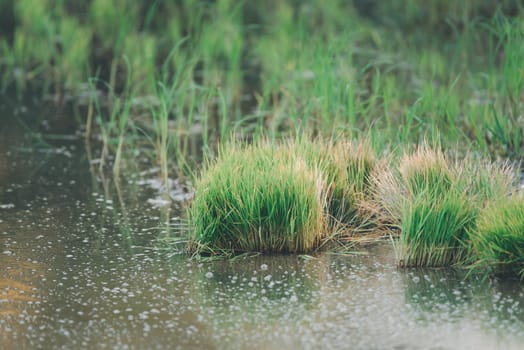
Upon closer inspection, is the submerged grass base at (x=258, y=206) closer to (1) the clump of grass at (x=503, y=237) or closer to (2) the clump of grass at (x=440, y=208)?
(2) the clump of grass at (x=440, y=208)

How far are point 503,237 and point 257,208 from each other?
3.40 ft

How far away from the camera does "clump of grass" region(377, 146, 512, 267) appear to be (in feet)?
12.8

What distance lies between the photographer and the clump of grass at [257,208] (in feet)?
13.2

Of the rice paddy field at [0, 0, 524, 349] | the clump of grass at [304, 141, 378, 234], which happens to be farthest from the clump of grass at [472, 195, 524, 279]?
the clump of grass at [304, 141, 378, 234]

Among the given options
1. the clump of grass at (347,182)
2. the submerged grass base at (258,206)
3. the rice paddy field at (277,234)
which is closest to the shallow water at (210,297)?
the rice paddy field at (277,234)

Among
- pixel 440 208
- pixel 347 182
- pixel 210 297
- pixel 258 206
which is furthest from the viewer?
pixel 347 182

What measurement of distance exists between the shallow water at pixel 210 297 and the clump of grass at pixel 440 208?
104 millimetres

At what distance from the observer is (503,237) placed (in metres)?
3.65

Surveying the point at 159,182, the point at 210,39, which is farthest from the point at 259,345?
the point at 210,39

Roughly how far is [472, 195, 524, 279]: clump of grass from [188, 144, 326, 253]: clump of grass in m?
0.73

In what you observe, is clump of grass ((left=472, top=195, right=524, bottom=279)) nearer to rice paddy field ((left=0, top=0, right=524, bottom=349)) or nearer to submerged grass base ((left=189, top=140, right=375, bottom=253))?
rice paddy field ((left=0, top=0, right=524, bottom=349))

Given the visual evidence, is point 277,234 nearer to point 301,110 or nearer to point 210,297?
point 210,297

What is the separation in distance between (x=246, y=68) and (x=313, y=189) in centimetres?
434

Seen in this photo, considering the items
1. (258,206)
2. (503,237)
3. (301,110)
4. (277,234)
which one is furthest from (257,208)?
(301,110)
